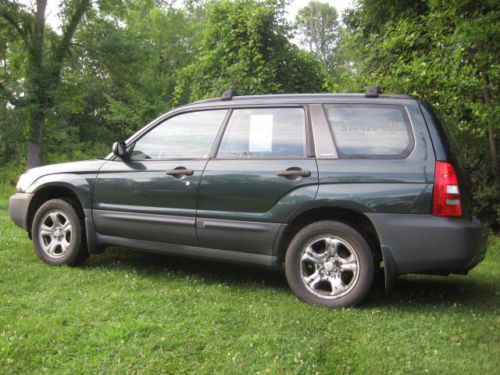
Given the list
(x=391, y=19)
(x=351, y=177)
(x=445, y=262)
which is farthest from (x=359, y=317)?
(x=391, y=19)

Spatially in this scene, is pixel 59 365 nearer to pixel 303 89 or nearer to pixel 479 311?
pixel 479 311

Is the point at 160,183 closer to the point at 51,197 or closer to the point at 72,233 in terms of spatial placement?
the point at 72,233

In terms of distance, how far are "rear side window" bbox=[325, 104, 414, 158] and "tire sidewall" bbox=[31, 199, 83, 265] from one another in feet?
9.31

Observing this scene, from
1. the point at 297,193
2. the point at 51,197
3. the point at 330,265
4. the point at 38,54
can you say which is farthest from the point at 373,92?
the point at 38,54

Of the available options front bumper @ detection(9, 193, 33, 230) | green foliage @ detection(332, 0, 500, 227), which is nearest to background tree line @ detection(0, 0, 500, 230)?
green foliage @ detection(332, 0, 500, 227)

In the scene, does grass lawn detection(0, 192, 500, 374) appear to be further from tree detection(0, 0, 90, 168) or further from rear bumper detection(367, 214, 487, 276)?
tree detection(0, 0, 90, 168)

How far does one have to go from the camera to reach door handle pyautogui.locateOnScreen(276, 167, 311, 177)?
4.34 metres

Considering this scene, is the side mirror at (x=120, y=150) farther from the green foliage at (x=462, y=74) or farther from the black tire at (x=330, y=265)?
the green foliage at (x=462, y=74)

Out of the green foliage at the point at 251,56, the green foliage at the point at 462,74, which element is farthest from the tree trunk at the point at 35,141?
the green foliage at the point at 462,74

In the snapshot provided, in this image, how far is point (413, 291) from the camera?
488cm

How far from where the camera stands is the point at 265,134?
15.4ft

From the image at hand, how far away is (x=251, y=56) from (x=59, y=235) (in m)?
6.55

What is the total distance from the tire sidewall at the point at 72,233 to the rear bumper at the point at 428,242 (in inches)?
120

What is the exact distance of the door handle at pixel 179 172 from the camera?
4.83 metres
